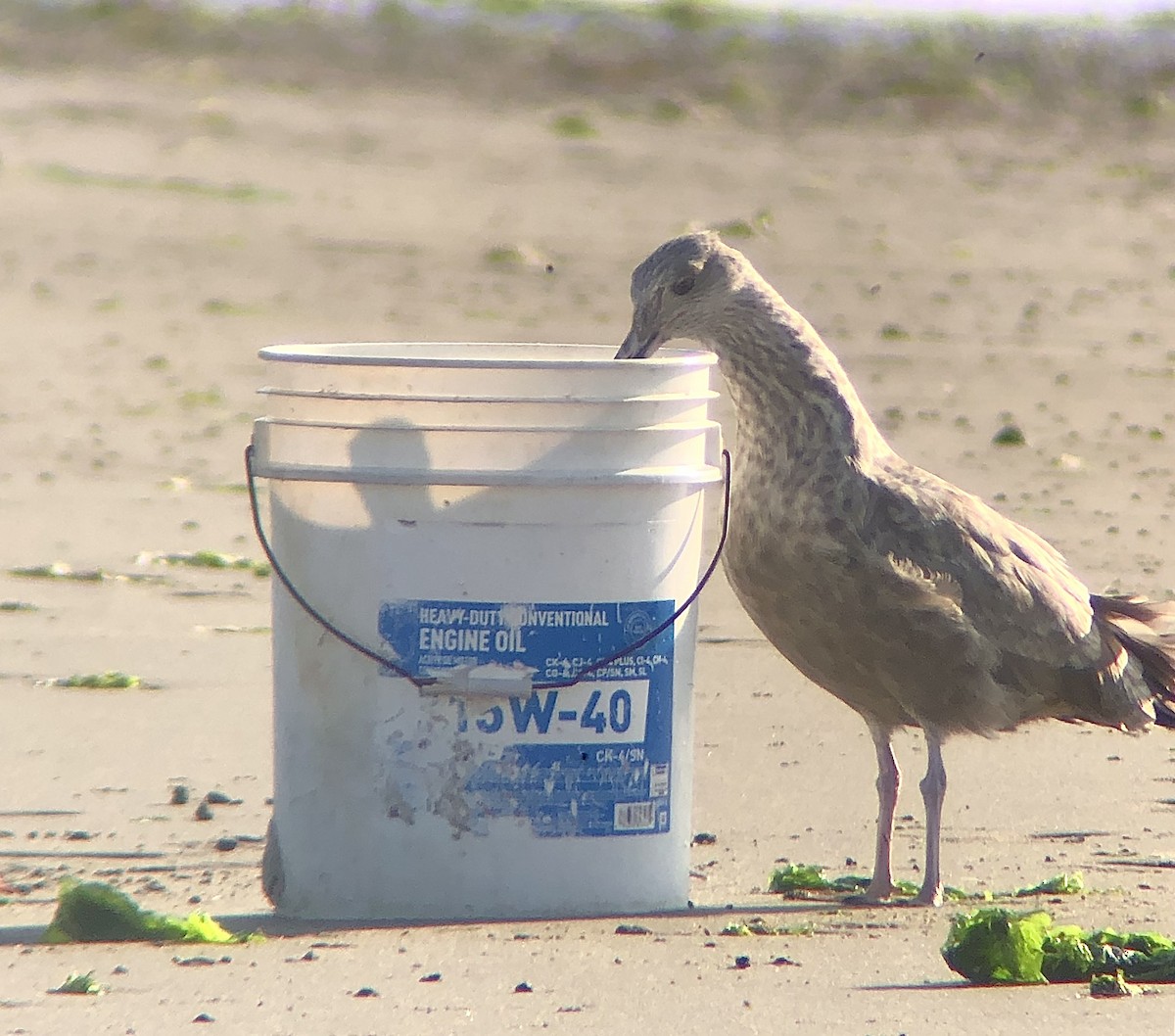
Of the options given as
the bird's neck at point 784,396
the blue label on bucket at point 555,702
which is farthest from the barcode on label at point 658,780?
the bird's neck at point 784,396

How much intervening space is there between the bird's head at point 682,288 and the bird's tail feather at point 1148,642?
1104 millimetres

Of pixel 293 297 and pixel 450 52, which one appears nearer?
pixel 293 297

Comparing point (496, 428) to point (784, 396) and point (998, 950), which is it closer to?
point (784, 396)

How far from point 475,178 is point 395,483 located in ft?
55.9

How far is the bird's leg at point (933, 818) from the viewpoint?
4590 mm

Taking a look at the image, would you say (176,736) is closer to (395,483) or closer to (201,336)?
(395,483)

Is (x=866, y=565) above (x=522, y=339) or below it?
below

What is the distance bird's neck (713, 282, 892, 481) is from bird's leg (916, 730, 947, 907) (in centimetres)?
63

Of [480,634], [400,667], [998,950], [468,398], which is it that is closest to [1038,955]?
[998,950]

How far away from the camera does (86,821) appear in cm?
497

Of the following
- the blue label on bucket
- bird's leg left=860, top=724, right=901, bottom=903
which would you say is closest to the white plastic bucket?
the blue label on bucket

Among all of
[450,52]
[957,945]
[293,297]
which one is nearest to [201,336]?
[293,297]

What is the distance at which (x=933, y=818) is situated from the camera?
15.4 feet

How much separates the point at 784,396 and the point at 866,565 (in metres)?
0.41
